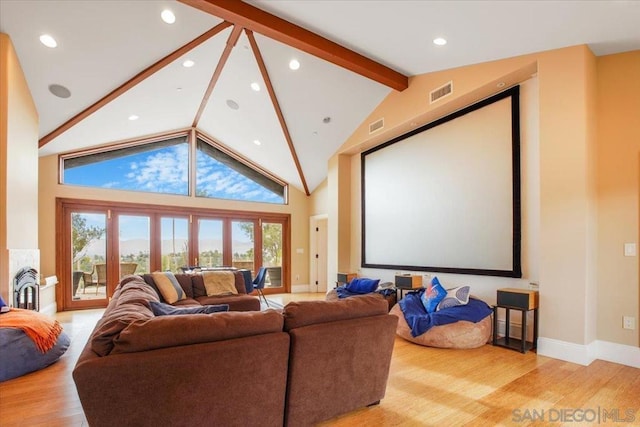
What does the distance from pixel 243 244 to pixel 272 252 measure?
82 cm

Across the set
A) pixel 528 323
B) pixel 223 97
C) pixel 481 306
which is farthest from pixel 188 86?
pixel 528 323

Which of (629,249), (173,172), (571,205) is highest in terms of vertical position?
(173,172)

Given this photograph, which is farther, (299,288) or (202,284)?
(299,288)

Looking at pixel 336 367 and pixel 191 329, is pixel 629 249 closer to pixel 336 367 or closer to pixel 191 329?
pixel 336 367

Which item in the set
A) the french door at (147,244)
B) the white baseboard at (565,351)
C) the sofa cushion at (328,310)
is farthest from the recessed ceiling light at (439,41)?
the french door at (147,244)

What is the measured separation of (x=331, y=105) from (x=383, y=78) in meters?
1.27

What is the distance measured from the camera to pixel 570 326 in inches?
135

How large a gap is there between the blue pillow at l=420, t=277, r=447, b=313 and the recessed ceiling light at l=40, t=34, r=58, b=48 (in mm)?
5636

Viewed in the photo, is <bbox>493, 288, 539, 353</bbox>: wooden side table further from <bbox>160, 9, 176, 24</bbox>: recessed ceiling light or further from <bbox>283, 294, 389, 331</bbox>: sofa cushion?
<bbox>160, 9, 176, 24</bbox>: recessed ceiling light

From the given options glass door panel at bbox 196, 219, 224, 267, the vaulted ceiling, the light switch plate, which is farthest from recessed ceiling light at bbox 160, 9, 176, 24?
the light switch plate

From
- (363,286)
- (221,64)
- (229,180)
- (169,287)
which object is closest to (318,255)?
(229,180)

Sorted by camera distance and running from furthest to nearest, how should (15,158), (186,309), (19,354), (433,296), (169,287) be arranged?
1. (169,287)
2. (433,296)
3. (15,158)
4. (19,354)
5. (186,309)

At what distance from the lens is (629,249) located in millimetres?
3365

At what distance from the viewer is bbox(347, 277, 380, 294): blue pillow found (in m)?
5.76
